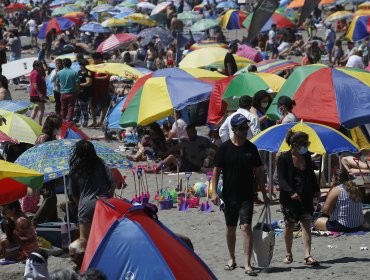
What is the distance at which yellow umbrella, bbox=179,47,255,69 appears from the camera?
799 inches

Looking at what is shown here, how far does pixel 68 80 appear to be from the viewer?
18.9m

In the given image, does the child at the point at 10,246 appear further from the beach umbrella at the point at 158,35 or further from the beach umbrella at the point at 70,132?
the beach umbrella at the point at 158,35

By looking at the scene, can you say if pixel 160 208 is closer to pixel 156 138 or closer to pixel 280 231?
pixel 280 231

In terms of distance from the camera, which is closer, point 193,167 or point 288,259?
point 288,259

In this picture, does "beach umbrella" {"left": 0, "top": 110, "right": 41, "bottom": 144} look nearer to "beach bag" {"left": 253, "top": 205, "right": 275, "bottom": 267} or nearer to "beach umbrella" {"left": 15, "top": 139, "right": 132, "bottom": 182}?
"beach umbrella" {"left": 15, "top": 139, "right": 132, "bottom": 182}

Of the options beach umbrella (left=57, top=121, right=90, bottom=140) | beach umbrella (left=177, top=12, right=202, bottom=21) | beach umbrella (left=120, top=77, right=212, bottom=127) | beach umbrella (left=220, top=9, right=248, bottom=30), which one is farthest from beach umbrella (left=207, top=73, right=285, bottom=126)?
beach umbrella (left=177, top=12, right=202, bottom=21)

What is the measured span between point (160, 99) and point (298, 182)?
5124mm

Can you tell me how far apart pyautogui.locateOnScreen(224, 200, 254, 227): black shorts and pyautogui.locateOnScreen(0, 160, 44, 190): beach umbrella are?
168cm

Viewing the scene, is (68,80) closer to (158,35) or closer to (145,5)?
(158,35)

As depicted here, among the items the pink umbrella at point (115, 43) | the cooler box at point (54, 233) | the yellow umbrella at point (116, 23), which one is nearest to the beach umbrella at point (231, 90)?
the cooler box at point (54, 233)

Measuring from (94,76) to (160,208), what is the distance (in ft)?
23.5

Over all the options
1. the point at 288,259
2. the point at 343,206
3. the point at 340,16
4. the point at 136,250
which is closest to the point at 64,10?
the point at 340,16

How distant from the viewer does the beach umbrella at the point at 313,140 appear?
35.4 ft

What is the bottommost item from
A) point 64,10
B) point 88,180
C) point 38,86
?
point 38,86
